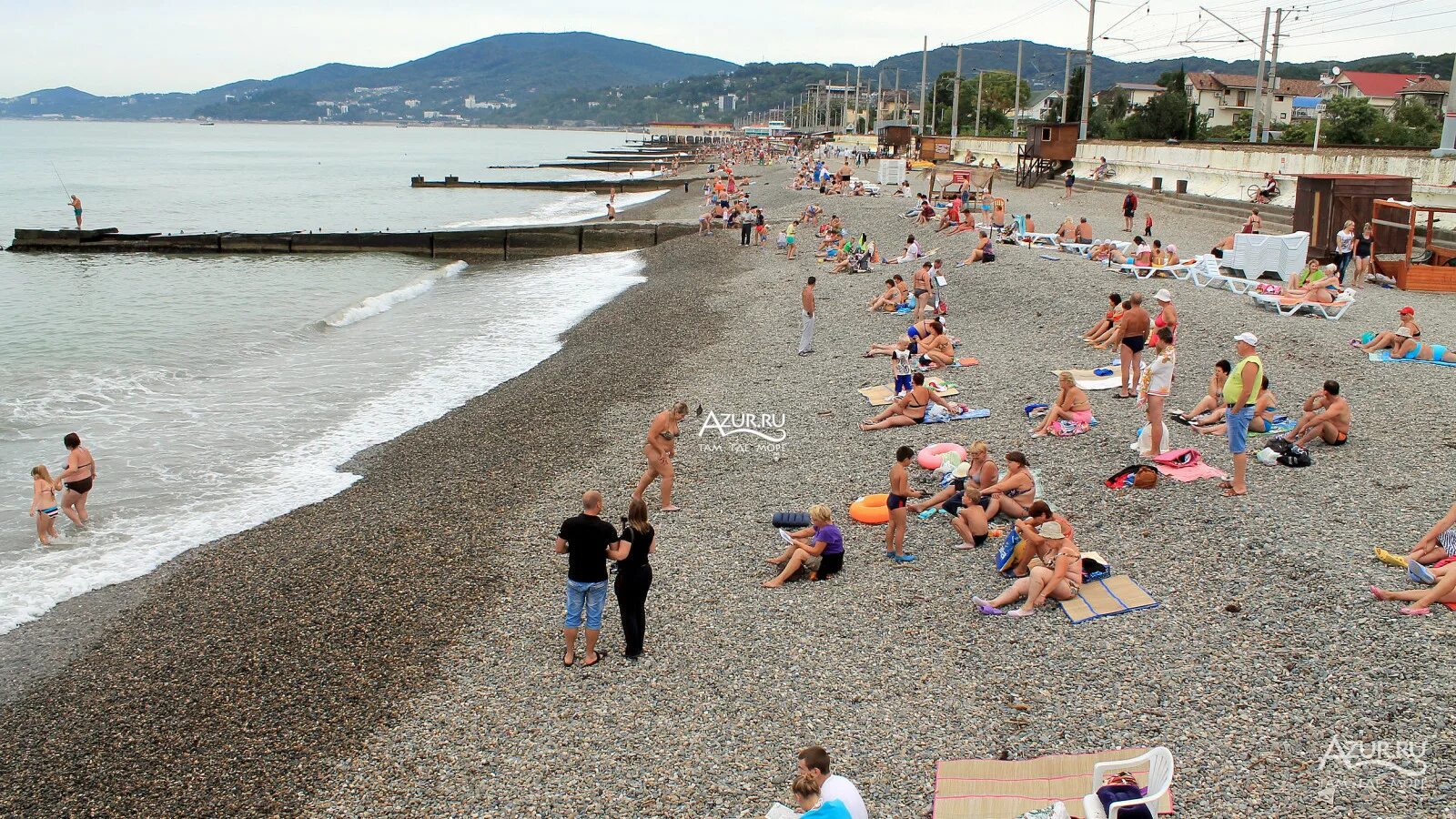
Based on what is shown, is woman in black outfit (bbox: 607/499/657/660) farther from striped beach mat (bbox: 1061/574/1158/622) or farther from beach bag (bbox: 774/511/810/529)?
striped beach mat (bbox: 1061/574/1158/622)

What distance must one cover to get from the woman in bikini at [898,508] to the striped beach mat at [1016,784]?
3221 mm

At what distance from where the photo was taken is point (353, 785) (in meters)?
6.56

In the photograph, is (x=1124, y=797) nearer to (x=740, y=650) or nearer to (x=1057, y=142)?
(x=740, y=650)

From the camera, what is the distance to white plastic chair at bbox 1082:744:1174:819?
16.8 ft

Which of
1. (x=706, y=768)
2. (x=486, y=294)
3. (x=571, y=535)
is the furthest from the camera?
(x=486, y=294)

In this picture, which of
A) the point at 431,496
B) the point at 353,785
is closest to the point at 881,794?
the point at 353,785

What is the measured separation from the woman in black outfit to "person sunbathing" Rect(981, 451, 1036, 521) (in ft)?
12.6

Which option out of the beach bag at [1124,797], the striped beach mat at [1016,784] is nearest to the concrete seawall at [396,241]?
the striped beach mat at [1016,784]

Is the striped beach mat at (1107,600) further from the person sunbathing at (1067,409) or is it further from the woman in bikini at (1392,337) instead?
the woman in bikini at (1392,337)

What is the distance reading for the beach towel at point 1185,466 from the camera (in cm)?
1010

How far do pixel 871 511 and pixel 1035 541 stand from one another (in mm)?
2309

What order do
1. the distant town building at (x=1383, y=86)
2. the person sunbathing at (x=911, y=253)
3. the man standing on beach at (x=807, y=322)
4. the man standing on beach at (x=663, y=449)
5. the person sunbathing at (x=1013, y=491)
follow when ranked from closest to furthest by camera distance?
the person sunbathing at (x=1013, y=491), the man standing on beach at (x=663, y=449), the man standing on beach at (x=807, y=322), the person sunbathing at (x=911, y=253), the distant town building at (x=1383, y=86)

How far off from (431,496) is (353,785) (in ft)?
18.9

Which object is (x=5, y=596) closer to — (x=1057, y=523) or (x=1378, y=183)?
(x=1057, y=523)
